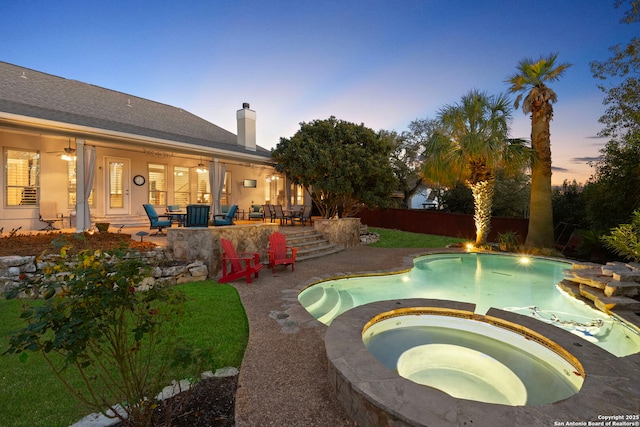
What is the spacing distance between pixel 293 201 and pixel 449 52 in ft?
35.3

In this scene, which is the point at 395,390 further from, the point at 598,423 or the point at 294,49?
the point at 294,49

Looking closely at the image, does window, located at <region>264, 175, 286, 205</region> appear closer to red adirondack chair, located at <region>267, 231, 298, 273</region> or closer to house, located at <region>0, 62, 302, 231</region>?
house, located at <region>0, 62, 302, 231</region>

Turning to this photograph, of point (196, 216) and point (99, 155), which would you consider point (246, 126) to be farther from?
point (196, 216)

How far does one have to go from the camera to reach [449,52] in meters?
13.2

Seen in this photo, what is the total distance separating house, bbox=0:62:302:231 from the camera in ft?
28.6

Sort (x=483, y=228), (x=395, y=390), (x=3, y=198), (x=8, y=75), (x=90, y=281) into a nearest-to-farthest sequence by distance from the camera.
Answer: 1. (x=90, y=281)
2. (x=395, y=390)
3. (x=3, y=198)
4. (x=8, y=75)
5. (x=483, y=228)

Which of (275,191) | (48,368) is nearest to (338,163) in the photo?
(275,191)

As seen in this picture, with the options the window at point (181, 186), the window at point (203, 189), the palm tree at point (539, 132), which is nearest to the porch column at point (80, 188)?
the window at point (181, 186)

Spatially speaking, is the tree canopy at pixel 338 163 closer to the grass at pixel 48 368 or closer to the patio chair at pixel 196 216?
the patio chair at pixel 196 216

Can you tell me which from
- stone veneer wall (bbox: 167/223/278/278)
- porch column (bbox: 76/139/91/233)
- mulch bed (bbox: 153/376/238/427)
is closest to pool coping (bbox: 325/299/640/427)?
mulch bed (bbox: 153/376/238/427)

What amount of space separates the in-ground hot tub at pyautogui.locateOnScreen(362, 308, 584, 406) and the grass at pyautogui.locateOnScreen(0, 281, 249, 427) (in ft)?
6.17

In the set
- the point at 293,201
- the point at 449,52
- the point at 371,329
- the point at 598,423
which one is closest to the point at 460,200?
the point at 449,52

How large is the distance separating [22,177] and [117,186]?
2.63 meters

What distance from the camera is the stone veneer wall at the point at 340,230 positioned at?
38.0 feet
